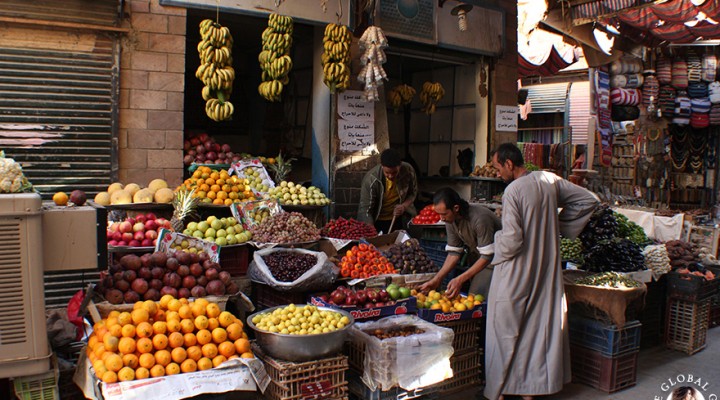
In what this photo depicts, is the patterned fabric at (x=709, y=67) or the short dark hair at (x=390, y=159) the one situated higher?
the patterned fabric at (x=709, y=67)

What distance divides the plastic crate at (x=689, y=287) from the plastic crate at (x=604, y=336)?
155cm

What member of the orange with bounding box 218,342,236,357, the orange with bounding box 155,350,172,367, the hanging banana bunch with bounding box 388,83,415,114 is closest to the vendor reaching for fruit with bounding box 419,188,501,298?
the orange with bounding box 218,342,236,357

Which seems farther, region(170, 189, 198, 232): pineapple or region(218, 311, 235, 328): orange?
region(170, 189, 198, 232): pineapple

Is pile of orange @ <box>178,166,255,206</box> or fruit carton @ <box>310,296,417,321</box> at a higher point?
pile of orange @ <box>178,166,255,206</box>

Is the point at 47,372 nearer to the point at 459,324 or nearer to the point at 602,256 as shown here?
the point at 459,324

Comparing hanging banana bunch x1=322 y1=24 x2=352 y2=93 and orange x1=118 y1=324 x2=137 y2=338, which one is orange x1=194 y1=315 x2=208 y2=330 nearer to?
orange x1=118 y1=324 x2=137 y2=338

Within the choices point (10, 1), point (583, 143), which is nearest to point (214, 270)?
point (10, 1)

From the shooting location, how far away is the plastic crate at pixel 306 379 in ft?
12.1

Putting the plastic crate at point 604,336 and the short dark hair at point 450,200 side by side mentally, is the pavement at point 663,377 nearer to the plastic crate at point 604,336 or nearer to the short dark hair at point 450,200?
the plastic crate at point 604,336

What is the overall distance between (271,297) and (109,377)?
2133mm

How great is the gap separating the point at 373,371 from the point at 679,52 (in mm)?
15226

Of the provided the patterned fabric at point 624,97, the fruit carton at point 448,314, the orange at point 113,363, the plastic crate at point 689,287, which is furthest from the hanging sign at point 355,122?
the patterned fabric at point 624,97

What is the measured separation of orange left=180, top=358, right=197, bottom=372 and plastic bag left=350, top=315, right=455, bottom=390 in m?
1.26

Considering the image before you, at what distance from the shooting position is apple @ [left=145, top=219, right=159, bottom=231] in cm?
516
